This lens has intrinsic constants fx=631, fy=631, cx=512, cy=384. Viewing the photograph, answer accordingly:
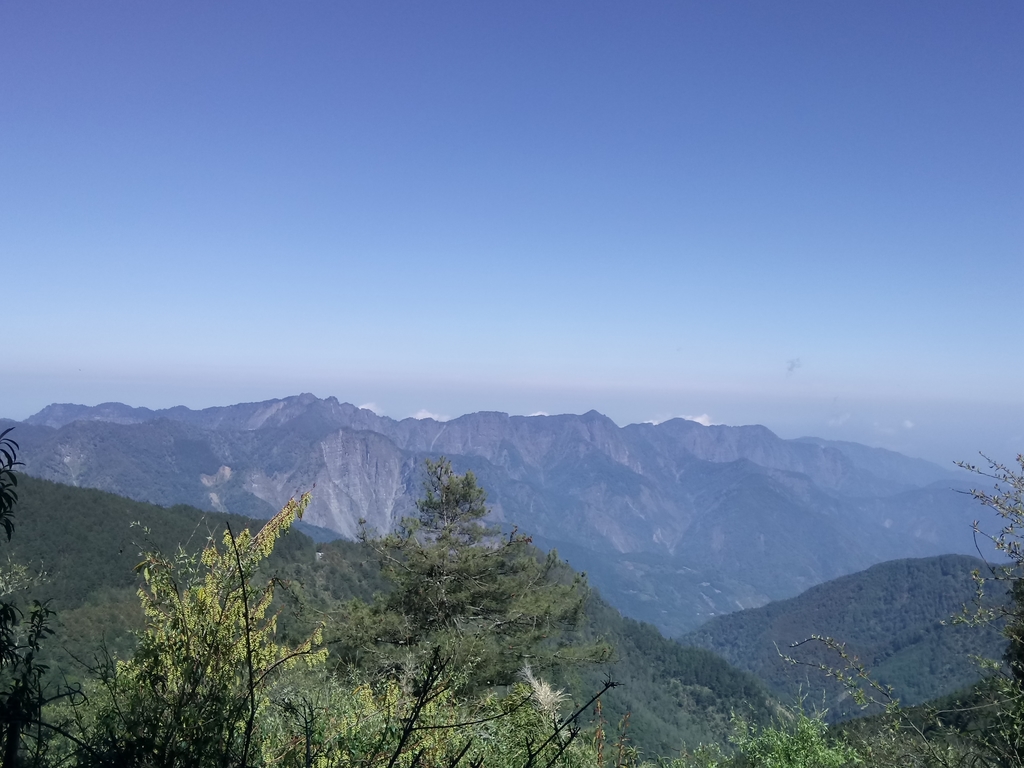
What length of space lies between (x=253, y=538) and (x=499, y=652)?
12525mm

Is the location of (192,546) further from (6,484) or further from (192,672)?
(192,672)

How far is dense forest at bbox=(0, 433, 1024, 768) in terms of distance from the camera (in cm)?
352

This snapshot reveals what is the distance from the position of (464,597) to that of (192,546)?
60218 mm

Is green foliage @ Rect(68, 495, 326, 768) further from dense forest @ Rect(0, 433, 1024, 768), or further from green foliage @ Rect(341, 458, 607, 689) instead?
green foliage @ Rect(341, 458, 607, 689)

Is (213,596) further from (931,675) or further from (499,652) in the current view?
(931,675)

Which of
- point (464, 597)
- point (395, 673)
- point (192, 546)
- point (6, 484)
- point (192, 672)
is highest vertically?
point (6, 484)

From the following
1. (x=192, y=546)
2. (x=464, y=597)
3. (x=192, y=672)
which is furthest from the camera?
(x=192, y=546)

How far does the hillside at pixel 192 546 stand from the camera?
76.6m

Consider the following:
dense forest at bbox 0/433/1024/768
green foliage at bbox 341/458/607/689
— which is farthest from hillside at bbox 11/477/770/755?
dense forest at bbox 0/433/1024/768

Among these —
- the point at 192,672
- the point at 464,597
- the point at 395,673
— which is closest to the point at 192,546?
the point at 464,597

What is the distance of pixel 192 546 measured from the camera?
217ft

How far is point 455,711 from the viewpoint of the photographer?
554cm

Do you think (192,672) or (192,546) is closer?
(192,672)

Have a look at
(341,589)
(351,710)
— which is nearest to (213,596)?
(351,710)
